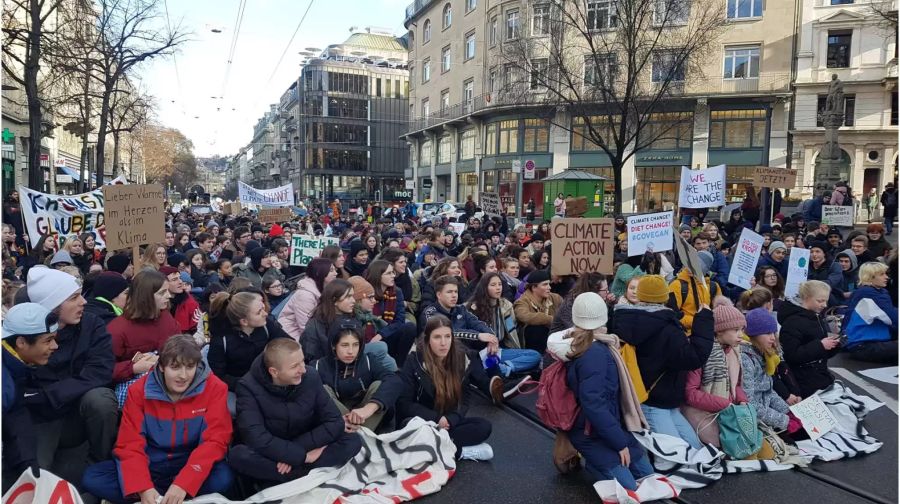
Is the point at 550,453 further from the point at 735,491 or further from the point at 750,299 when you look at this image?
the point at 750,299

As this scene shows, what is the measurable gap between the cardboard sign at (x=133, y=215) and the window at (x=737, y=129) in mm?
34680

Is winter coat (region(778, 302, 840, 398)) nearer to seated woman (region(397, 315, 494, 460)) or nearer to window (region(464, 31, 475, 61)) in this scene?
seated woman (region(397, 315, 494, 460))

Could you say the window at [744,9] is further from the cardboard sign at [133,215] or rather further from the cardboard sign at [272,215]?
the cardboard sign at [133,215]

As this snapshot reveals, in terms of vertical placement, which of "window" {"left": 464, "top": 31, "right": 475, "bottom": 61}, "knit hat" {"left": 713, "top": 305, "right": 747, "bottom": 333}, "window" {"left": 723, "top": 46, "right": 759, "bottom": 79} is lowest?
"knit hat" {"left": 713, "top": 305, "right": 747, "bottom": 333}

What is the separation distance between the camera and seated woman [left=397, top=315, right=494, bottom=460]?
16.3 ft

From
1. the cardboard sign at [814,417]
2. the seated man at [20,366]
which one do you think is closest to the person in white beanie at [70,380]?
the seated man at [20,366]

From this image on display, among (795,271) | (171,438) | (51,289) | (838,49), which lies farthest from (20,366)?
(838,49)

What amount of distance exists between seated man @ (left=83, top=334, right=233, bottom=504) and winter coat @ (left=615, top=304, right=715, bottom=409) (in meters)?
2.86

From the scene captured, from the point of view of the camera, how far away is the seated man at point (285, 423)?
4.05 meters

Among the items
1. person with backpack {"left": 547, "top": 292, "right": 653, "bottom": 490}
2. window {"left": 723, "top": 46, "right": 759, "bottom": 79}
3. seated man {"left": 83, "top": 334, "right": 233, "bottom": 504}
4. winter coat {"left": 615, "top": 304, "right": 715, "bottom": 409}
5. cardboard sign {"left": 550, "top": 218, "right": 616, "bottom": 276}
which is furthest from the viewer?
window {"left": 723, "top": 46, "right": 759, "bottom": 79}

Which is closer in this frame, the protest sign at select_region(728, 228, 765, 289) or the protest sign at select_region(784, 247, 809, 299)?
the protest sign at select_region(728, 228, 765, 289)

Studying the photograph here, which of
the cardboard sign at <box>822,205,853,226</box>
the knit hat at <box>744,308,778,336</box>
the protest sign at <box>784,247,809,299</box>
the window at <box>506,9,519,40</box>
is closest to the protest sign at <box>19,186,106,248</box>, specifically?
the knit hat at <box>744,308,778,336</box>

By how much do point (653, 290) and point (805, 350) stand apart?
6.58 feet

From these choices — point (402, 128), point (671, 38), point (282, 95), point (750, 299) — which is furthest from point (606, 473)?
point (282, 95)
